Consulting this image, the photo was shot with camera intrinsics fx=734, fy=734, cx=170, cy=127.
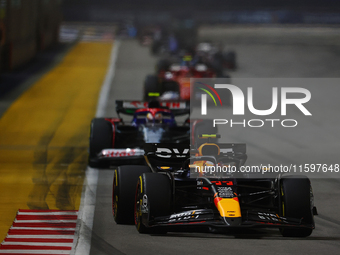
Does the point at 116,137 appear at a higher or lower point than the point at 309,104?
higher

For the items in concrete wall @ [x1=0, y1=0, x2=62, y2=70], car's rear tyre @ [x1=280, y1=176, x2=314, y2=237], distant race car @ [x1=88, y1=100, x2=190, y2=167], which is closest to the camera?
car's rear tyre @ [x1=280, y1=176, x2=314, y2=237]

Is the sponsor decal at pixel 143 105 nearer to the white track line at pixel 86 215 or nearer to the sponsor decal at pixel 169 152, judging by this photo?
the white track line at pixel 86 215

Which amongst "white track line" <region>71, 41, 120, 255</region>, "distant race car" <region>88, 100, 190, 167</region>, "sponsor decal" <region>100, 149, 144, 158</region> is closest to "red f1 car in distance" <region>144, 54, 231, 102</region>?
"distant race car" <region>88, 100, 190, 167</region>

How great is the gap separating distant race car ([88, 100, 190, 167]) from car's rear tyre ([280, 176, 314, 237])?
4414 mm

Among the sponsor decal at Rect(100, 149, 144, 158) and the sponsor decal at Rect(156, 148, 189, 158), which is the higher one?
the sponsor decal at Rect(156, 148, 189, 158)

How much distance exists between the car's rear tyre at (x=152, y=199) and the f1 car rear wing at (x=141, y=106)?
6.40 m

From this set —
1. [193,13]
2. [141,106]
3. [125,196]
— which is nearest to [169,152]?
[125,196]

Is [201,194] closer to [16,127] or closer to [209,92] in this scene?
[16,127]

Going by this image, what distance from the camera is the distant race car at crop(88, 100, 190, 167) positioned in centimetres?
1268

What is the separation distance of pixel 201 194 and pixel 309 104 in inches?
637

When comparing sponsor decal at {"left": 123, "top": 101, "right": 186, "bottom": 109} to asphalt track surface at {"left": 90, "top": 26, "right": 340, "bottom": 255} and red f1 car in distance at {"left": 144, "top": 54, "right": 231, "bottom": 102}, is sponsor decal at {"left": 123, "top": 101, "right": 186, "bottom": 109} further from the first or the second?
red f1 car in distance at {"left": 144, "top": 54, "right": 231, "bottom": 102}

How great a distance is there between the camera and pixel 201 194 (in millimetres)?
8539

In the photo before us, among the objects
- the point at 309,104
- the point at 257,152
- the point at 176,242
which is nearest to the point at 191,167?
the point at 176,242

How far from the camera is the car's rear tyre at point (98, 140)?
12938 mm
